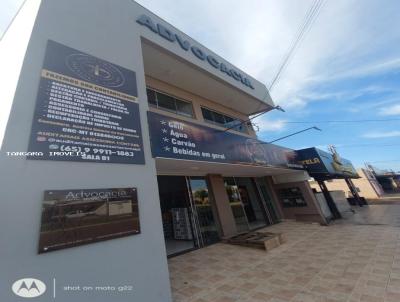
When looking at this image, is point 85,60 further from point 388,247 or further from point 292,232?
point 292,232

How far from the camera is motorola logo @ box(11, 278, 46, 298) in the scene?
239 centimetres

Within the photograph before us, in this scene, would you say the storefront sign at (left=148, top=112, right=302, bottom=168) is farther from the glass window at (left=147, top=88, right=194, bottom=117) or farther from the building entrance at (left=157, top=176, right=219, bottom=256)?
the glass window at (left=147, top=88, right=194, bottom=117)

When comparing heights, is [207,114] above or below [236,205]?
above

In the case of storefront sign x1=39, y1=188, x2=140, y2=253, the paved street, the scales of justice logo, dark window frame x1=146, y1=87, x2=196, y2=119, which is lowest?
the paved street

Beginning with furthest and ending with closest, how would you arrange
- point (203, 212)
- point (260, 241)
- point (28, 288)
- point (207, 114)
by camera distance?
point (207, 114) → point (203, 212) → point (260, 241) → point (28, 288)

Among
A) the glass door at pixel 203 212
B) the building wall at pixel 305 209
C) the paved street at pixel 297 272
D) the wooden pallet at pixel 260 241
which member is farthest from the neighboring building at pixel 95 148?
the building wall at pixel 305 209

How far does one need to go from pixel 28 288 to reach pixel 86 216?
1002mm

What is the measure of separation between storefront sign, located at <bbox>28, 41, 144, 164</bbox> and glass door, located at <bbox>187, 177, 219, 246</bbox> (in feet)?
14.4

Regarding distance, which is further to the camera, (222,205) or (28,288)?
(222,205)

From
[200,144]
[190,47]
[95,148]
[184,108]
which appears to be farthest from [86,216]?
[190,47]

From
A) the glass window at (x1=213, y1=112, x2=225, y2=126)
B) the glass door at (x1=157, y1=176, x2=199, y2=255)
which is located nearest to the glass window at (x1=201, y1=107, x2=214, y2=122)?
the glass window at (x1=213, y1=112, x2=225, y2=126)

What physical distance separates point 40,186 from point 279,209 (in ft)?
40.3

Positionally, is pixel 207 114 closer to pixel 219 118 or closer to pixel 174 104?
pixel 219 118

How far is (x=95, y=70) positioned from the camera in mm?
4285
